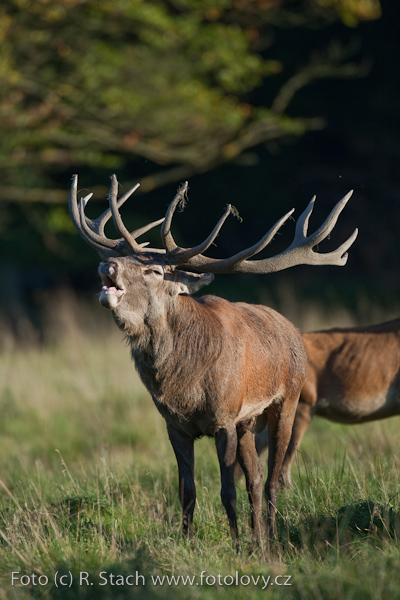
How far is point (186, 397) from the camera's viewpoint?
504 cm

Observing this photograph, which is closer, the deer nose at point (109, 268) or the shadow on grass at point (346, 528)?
the shadow on grass at point (346, 528)

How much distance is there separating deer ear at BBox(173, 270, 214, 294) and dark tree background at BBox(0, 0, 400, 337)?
6.43 meters

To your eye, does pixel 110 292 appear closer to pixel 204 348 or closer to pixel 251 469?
pixel 204 348

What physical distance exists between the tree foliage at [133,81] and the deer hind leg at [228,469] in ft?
26.1

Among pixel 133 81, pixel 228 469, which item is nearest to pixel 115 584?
pixel 228 469

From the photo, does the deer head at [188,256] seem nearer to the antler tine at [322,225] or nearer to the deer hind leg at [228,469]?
the antler tine at [322,225]

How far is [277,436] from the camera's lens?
18.4 feet

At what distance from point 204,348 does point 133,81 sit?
399 inches

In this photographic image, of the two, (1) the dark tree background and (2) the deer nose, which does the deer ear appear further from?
(1) the dark tree background

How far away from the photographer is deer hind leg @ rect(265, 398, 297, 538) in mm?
5492

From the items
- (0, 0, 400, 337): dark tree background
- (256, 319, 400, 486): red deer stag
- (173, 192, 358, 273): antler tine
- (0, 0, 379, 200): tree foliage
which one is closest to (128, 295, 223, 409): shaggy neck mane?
(173, 192, 358, 273): antler tine

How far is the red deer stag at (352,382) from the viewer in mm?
7426

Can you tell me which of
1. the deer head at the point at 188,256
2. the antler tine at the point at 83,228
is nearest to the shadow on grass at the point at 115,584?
the deer head at the point at 188,256

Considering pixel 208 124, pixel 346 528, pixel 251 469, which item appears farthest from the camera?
pixel 208 124
